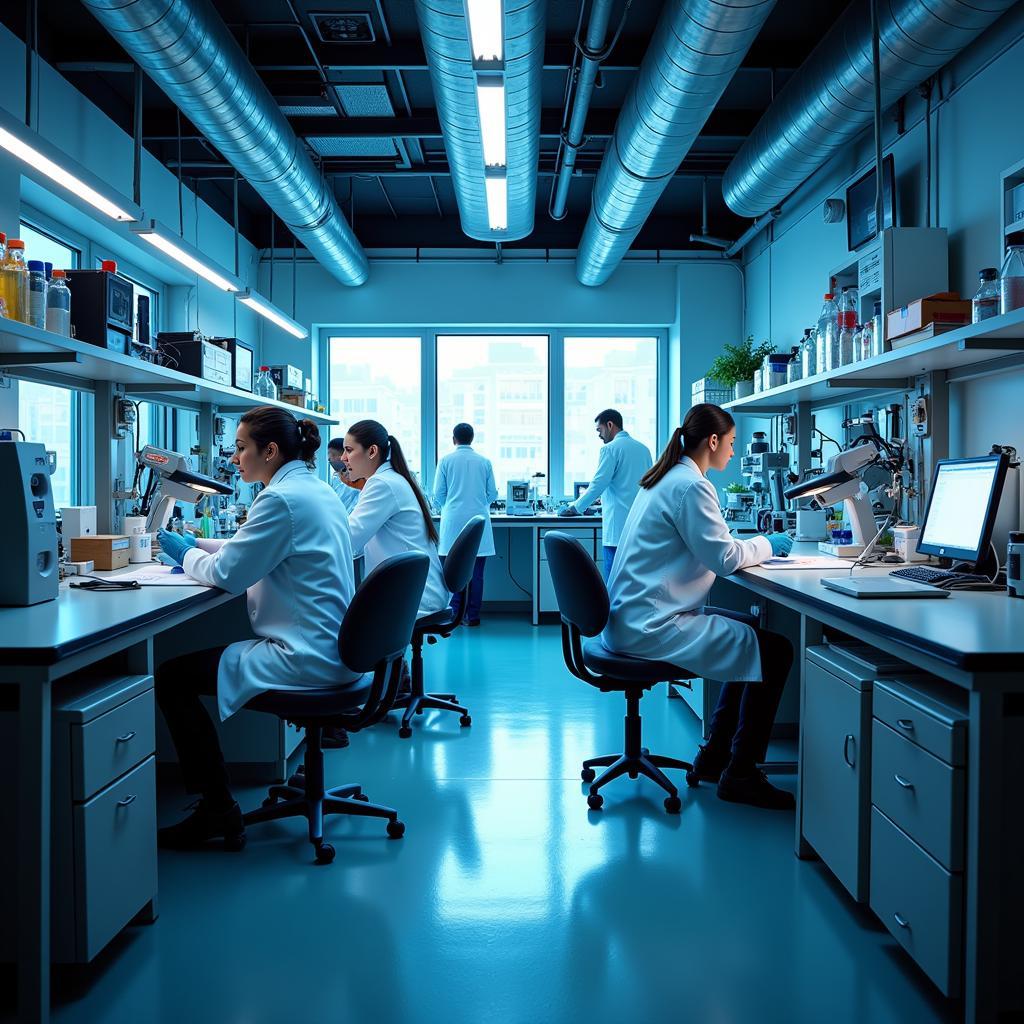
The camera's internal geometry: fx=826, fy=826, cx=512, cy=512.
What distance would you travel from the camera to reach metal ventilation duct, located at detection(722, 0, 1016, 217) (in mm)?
2855

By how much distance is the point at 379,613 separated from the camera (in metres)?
2.16

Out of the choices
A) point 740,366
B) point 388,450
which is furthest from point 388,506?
point 740,366

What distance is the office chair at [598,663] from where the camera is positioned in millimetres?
2496

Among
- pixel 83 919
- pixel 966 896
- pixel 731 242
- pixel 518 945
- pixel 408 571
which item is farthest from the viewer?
pixel 731 242

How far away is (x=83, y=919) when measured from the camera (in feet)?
5.18

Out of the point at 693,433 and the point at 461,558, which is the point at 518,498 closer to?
the point at 461,558

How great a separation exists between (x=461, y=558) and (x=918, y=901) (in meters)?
2.24

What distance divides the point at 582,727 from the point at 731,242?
454cm

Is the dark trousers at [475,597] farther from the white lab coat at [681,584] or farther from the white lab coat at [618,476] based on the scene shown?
the white lab coat at [681,584]

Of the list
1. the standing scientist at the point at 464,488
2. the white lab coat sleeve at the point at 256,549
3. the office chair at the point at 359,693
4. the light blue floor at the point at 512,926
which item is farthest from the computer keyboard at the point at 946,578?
the standing scientist at the point at 464,488

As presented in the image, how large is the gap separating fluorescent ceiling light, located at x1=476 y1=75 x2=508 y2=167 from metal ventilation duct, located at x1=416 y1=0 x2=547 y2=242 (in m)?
0.07

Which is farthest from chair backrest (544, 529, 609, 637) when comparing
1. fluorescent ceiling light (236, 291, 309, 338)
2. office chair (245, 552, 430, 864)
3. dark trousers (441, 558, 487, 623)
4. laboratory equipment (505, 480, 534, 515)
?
laboratory equipment (505, 480, 534, 515)

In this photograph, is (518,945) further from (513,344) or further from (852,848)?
(513,344)

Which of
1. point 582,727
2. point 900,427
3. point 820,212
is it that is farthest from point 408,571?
point 820,212
